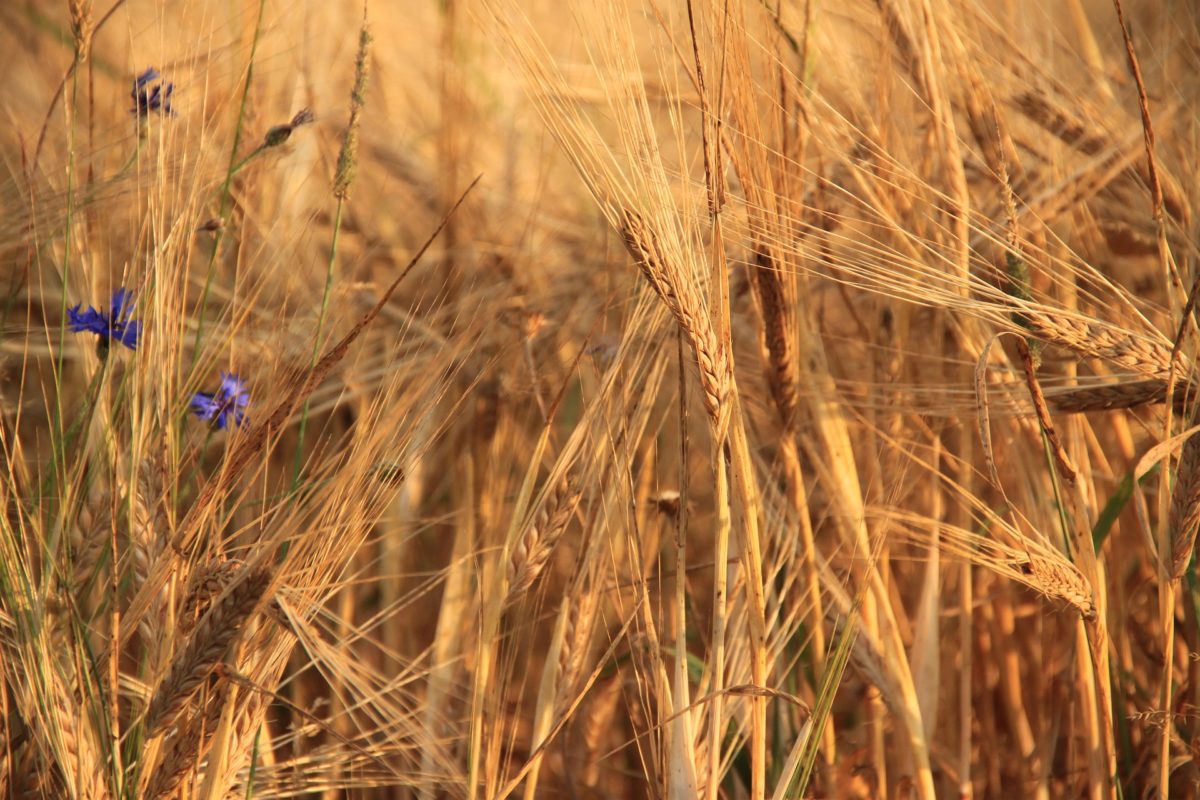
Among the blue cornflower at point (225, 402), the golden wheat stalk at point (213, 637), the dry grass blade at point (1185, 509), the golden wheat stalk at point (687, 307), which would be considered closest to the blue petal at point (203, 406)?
the blue cornflower at point (225, 402)

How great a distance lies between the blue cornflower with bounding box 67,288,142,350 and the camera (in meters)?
0.78

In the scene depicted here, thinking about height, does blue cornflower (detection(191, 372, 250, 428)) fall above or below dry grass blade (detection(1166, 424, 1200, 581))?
above

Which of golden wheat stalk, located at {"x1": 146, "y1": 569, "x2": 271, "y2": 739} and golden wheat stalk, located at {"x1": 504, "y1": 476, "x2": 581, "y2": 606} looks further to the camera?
golden wheat stalk, located at {"x1": 504, "y1": 476, "x2": 581, "y2": 606}

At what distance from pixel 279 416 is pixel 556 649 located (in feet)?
0.98

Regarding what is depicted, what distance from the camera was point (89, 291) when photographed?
2.91 feet

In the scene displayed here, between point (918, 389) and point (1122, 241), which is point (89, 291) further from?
point (1122, 241)

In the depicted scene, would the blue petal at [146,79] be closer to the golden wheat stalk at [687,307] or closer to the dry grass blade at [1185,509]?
the golden wheat stalk at [687,307]

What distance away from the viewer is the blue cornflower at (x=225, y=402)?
0.78 metres

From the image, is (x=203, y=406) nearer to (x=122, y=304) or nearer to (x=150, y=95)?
(x=122, y=304)

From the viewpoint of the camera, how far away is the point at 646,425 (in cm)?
99

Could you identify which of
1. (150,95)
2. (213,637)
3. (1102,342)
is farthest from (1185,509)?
(150,95)

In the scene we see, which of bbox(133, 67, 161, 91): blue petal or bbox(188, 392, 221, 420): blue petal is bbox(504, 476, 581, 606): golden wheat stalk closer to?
bbox(188, 392, 221, 420): blue petal

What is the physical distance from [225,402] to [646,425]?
40cm

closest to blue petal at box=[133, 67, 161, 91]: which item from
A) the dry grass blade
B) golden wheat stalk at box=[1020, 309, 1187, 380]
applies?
golden wheat stalk at box=[1020, 309, 1187, 380]
